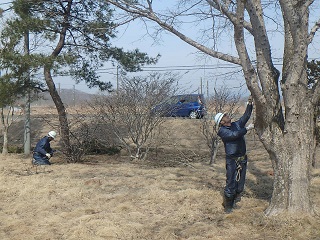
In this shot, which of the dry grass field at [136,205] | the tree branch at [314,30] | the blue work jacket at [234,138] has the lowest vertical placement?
the dry grass field at [136,205]

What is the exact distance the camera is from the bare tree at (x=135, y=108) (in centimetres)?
1178

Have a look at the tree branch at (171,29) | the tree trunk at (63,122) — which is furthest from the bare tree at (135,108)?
the tree branch at (171,29)

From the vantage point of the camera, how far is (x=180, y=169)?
404 inches

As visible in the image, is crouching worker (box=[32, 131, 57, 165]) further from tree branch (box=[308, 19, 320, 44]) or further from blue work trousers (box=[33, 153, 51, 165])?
tree branch (box=[308, 19, 320, 44])

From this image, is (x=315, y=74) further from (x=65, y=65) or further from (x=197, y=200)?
(x=65, y=65)

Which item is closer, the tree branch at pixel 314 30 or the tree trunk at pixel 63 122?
the tree branch at pixel 314 30

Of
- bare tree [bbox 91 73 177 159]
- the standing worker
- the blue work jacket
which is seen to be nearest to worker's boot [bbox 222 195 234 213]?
the standing worker

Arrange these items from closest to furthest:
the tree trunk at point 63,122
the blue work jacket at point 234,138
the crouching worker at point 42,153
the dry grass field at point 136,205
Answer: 1. the dry grass field at point 136,205
2. the blue work jacket at point 234,138
3. the crouching worker at point 42,153
4. the tree trunk at point 63,122

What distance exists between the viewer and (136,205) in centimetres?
709

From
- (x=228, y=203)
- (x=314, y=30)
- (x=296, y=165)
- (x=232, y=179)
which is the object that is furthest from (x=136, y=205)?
(x=314, y=30)

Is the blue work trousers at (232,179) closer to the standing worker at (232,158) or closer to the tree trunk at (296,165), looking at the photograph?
the standing worker at (232,158)

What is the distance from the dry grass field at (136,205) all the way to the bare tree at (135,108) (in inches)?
57.6

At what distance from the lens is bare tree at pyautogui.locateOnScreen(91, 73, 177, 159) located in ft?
38.7

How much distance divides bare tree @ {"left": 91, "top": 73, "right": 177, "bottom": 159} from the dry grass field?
1463 mm
